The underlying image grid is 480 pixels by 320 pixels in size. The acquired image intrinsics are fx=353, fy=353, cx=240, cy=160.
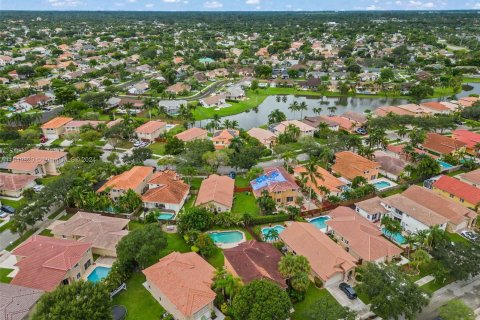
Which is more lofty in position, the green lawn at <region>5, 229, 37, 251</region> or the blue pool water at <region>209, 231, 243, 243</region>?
the green lawn at <region>5, 229, 37, 251</region>

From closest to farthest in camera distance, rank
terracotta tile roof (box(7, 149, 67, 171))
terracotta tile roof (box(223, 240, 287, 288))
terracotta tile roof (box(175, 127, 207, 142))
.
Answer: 1. terracotta tile roof (box(223, 240, 287, 288))
2. terracotta tile roof (box(7, 149, 67, 171))
3. terracotta tile roof (box(175, 127, 207, 142))

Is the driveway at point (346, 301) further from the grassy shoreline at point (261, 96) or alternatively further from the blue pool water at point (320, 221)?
the grassy shoreline at point (261, 96)

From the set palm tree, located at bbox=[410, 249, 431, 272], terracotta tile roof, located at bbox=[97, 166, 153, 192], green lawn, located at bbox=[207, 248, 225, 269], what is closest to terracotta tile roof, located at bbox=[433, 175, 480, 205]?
palm tree, located at bbox=[410, 249, 431, 272]

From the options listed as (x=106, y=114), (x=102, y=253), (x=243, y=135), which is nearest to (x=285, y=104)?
(x=243, y=135)

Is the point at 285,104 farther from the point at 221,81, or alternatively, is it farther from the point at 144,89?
the point at 144,89

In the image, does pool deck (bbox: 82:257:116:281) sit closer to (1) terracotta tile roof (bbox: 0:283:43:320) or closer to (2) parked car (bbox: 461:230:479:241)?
(1) terracotta tile roof (bbox: 0:283:43:320)
